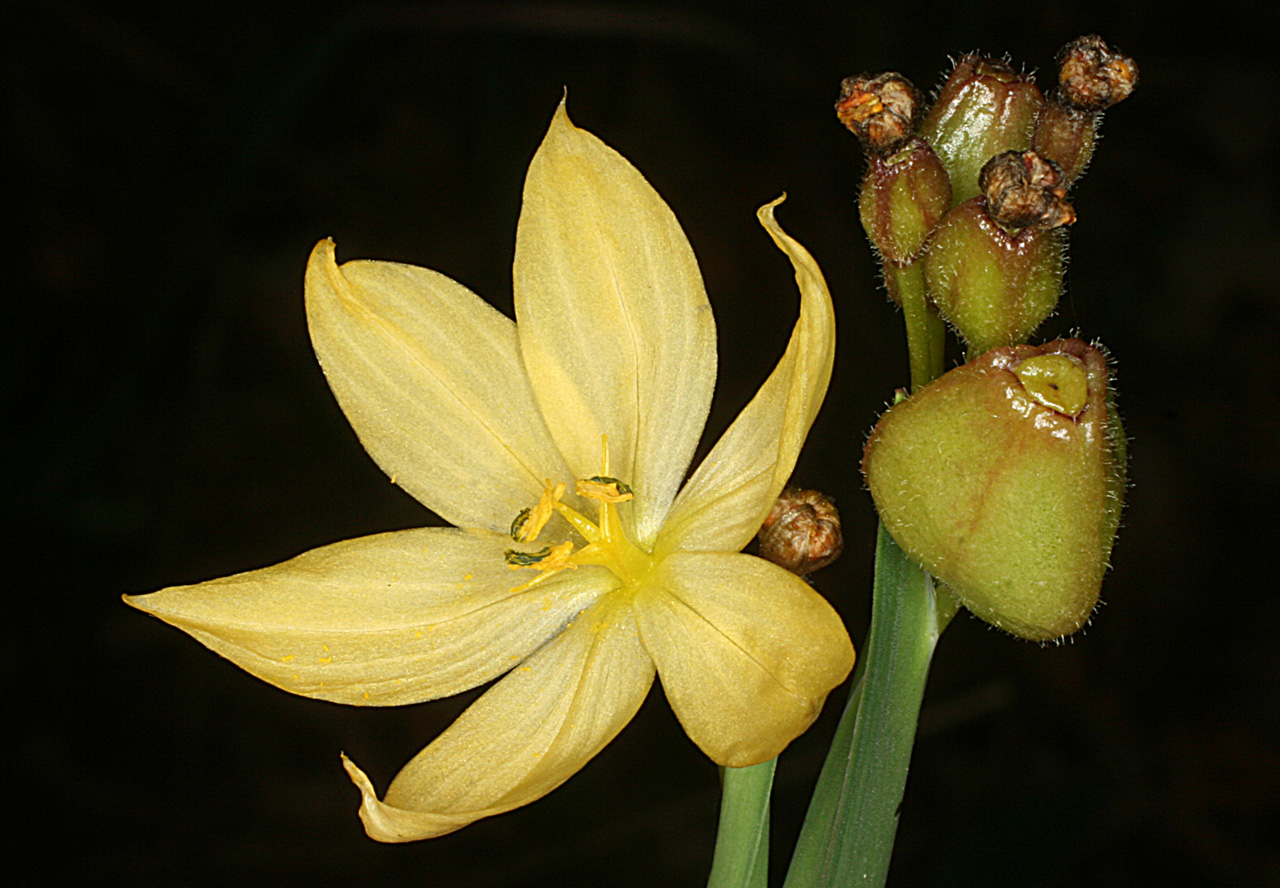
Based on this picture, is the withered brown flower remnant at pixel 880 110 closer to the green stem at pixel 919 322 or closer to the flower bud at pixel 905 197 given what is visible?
the flower bud at pixel 905 197

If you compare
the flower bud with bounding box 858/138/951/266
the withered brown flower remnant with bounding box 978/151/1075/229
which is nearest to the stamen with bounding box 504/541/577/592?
the flower bud with bounding box 858/138/951/266

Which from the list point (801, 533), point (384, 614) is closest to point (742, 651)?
point (801, 533)

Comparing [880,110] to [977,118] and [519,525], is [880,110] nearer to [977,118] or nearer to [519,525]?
[977,118]

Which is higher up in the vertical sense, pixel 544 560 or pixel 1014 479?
pixel 1014 479

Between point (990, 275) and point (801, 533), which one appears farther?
point (801, 533)

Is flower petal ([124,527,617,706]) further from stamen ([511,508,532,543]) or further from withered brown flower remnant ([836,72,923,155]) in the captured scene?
withered brown flower remnant ([836,72,923,155])

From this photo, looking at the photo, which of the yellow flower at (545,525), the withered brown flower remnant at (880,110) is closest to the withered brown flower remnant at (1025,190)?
the withered brown flower remnant at (880,110)

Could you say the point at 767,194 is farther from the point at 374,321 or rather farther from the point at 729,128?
the point at 374,321
